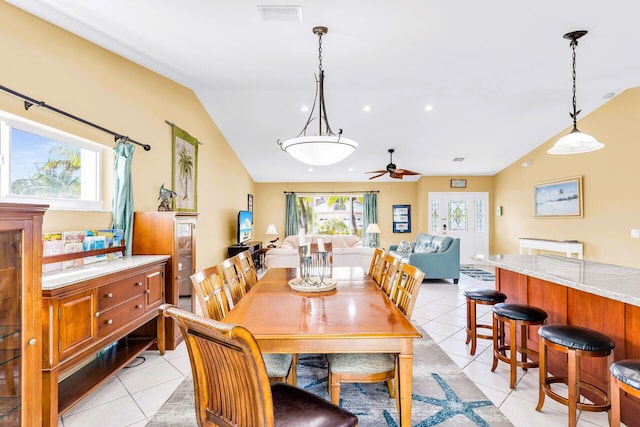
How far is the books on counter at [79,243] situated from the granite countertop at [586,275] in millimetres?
3296

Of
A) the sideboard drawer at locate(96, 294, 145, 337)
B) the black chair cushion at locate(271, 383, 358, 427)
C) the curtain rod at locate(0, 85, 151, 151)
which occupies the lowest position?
the black chair cushion at locate(271, 383, 358, 427)

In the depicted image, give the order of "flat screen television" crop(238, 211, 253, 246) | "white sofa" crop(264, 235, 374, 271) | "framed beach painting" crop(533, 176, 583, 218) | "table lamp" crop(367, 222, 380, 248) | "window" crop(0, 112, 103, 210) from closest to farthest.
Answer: "window" crop(0, 112, 103, 210) < "framed beach painting" crop(533, 176, 583, 218) < "white sofa" crop(264, 235, 374, 271) < "flat screen television" crop(238, 211, 253, 246) < "table lamp" crop(367, 222, 380, 248)

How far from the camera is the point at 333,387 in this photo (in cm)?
166

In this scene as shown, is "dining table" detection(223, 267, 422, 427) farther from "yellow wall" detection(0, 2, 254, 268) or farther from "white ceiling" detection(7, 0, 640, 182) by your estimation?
"white ceiling" detection(7, 0, 640, 182)

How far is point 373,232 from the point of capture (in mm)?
8180

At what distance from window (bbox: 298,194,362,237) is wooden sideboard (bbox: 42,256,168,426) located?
6.50m

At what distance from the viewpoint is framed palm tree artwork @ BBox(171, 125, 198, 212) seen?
12.9ft

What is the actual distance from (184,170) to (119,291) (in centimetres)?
232

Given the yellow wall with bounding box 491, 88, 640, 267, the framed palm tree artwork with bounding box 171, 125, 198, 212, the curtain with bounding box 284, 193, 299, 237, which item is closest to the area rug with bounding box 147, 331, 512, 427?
the framed palm tree artwork with bounding box 171, 125, 198, 212

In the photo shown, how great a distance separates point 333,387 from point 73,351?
156cm

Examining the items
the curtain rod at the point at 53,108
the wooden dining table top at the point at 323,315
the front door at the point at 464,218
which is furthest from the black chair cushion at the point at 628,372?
the front door at the point at 464,218

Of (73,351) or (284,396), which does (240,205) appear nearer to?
(73,351)

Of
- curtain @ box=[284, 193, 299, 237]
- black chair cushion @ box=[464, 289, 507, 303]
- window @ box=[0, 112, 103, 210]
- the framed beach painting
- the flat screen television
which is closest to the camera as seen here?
window @ box=[0, 112, 103, 210]

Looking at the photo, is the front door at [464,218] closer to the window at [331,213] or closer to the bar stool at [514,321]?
the window at [331,213]
